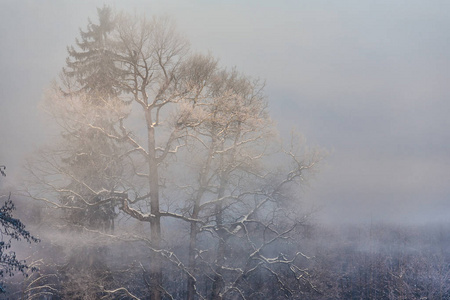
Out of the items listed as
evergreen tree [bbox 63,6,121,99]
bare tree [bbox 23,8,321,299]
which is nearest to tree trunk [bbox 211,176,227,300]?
bare tree [bbox 23,8,321,299]

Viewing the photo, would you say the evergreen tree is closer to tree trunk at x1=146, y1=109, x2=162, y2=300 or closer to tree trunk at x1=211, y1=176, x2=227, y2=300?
tree trunk at x1=146, y1=109, x2=162, y2=300

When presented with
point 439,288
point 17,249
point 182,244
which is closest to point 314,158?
point 182,244

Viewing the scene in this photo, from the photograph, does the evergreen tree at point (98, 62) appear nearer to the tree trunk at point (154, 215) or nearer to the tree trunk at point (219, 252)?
the tree trunk at point (154, 215)

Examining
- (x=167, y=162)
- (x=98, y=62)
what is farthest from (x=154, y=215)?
(x=98, y=62)

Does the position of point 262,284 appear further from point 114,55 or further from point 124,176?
point 114,55

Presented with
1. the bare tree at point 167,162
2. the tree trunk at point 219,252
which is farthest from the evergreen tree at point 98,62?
the tree trunk at point 219,252

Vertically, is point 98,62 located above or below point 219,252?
above

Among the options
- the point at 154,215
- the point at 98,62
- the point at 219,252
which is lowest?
the point at 219,252

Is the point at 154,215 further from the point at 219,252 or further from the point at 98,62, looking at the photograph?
the point at 98,62

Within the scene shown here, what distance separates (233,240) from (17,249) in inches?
452

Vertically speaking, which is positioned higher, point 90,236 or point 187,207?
point 187,207

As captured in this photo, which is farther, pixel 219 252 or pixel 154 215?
pixel 219 252

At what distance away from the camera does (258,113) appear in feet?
53.3

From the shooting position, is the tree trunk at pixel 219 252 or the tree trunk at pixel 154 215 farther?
the tree trunk at pixel 219 252
